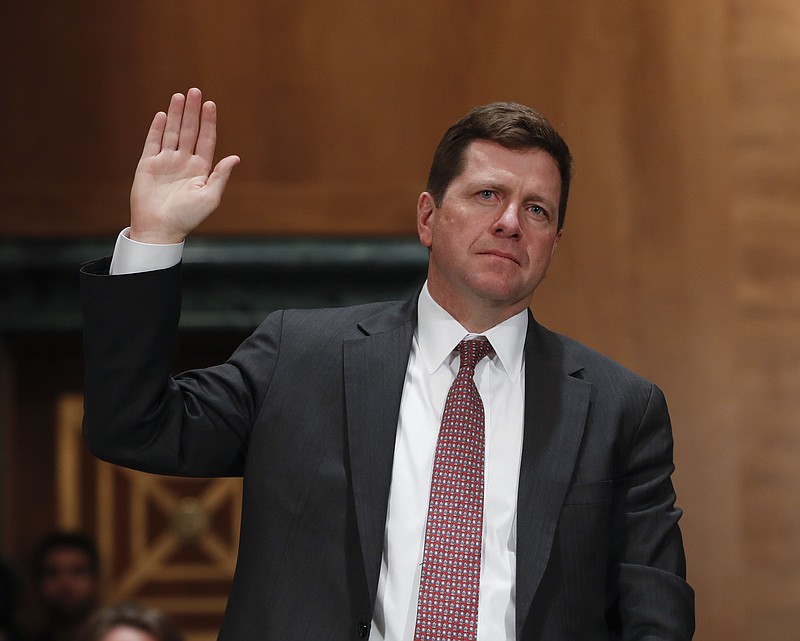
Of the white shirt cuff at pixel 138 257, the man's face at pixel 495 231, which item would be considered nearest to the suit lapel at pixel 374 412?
the man's face at pixel 495 231

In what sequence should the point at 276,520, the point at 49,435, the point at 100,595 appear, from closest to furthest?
the point at 276,520, the point at 100,595, the point at 49,435

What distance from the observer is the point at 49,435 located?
3.79m

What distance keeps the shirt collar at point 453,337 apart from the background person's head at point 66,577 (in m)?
1.93

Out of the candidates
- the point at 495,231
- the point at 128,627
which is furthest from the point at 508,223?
the point at 128,627

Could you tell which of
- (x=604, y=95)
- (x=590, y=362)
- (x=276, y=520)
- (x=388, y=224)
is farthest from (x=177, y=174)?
(x=604, y=95)

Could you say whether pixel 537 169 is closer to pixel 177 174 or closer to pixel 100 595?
pixel 177 174

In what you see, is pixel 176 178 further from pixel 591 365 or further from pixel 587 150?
pixel 587 150

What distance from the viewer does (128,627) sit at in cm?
271

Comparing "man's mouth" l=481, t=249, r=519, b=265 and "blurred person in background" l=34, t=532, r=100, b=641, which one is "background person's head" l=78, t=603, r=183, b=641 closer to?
"blurred person in background" l=34, t=532, r=100, b=641

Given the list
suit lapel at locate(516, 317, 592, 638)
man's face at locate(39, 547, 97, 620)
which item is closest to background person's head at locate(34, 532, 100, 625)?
man's face at locate(39, 547, 97, 620)

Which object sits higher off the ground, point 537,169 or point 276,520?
point 537,169

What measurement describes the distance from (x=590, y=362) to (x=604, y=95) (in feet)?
5.02

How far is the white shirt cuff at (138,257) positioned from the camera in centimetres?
165

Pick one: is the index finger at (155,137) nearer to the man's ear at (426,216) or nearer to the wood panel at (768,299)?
the man's ear at (426,216)
